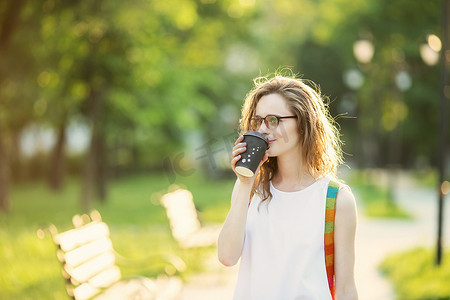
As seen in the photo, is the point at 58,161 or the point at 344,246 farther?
the point at 58,161

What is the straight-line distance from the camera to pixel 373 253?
1040 cm

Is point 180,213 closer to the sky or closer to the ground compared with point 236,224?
closer to the sky

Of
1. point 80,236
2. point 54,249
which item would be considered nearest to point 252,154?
point 80,236

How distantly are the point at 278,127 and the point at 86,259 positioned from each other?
2.89 m

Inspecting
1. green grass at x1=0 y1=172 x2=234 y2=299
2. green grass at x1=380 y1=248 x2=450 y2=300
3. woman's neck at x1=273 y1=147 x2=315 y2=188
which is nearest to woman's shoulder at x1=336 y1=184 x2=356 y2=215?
woman's neck at x1=273 y1=147 x2=315 y2=188

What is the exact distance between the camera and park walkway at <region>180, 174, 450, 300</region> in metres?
7.34

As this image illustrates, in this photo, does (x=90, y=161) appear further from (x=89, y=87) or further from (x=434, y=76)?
(x=434, y=76)

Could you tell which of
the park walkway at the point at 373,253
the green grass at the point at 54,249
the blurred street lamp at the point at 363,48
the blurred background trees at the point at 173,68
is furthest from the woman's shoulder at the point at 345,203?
the blurred street lamp at the point at 363,48

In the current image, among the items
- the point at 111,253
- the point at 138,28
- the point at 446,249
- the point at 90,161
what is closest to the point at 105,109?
the point at 90,161

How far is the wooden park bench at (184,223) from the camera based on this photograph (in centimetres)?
792

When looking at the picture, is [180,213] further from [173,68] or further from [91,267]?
[173,68]

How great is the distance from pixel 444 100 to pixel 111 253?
5145 mm

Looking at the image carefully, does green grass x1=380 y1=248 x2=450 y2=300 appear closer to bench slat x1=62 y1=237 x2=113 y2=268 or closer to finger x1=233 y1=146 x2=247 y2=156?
bench slat x1=62 y1=237 x2=113 y2=268

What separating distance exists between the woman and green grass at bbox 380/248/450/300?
4.49 metres
